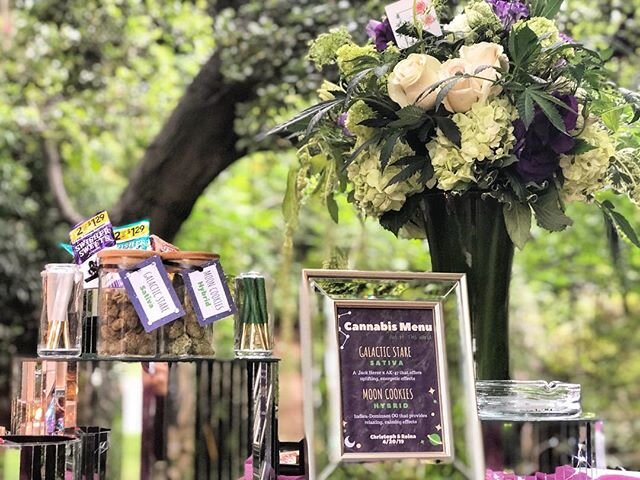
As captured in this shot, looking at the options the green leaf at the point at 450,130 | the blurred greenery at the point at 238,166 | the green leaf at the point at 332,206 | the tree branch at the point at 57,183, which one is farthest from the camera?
the tree branch at the point at 57,183

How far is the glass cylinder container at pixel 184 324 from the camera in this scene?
3.43 ft

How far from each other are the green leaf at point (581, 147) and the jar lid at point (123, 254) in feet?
1.77

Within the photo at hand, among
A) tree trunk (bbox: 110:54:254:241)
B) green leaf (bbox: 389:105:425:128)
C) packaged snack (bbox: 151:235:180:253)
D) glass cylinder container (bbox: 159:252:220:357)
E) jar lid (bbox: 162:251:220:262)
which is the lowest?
glass cylinder container (bbox: 159:252:220:357)

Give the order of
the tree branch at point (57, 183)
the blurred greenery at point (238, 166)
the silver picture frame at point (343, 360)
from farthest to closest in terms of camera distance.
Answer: the tree branch at point (57, 183) → the blurred greenery at point (238, 166) → the silver picture frame at point (343, 360)

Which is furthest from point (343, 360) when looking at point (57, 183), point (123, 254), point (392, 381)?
point (57, 183)

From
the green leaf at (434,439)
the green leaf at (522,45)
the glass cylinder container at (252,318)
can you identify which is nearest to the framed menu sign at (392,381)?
the green leaf at (434,439)

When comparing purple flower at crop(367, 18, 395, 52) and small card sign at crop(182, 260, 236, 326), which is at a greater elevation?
purple flower at crop(367, 18, 395, 52)

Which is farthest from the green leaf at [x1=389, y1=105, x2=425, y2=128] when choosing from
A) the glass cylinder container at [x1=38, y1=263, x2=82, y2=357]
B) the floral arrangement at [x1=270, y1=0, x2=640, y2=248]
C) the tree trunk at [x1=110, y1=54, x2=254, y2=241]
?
the tree trunk at [x1=110, y1=54, x2=254, y2=241]

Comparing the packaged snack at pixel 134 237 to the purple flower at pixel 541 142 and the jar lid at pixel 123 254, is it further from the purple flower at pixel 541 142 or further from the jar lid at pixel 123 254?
the purple flower at pixel 541 142

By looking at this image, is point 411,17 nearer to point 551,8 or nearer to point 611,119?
point 551,8

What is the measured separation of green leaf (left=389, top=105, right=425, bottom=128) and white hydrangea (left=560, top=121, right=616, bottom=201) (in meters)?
0.19

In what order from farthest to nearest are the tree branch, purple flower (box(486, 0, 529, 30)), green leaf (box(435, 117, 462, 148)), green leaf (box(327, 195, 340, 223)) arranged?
1. the tree branch
2. green leaf (box(327, 195, 340, 223))
3. purple flower (box(486, 0, 529, 30))
4. green leaf (box(435, 117, 462, 148))

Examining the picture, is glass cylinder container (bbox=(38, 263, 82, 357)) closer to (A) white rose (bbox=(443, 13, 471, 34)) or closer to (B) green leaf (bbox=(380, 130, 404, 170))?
(B) green leaf (bbox=(380, 130, 404, 170))

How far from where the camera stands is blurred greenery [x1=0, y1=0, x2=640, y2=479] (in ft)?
8.82
